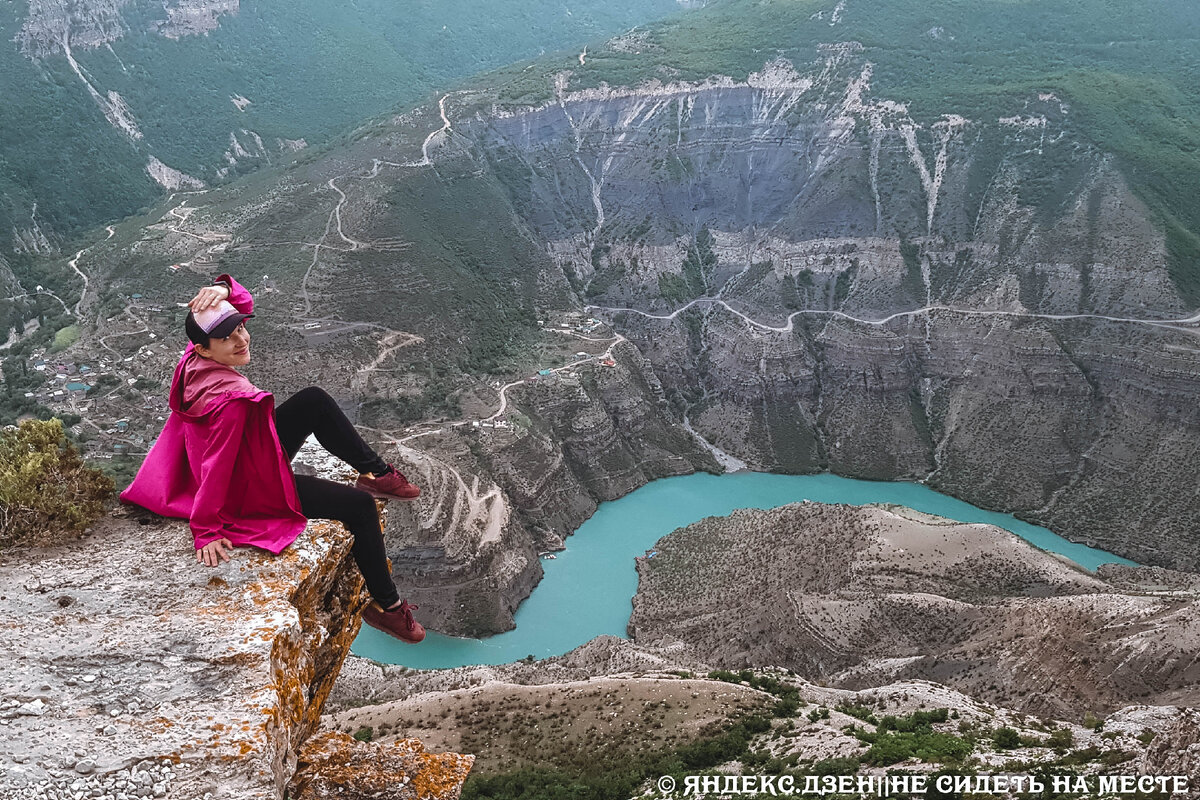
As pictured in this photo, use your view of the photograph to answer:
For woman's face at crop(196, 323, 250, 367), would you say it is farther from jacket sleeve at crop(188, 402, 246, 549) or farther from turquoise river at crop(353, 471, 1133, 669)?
turquoise river at crop(353, 471, 1133, 669)

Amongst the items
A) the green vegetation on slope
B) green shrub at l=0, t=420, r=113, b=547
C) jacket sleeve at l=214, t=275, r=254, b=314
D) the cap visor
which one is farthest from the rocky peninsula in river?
the green vegetation on slope

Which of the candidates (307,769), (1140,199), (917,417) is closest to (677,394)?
(917,417)

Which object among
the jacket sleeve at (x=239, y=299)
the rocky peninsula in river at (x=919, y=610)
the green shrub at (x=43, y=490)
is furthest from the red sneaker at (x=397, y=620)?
the rocky peninsula in river at (x=919, y=610)

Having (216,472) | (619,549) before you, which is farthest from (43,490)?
(619,549)

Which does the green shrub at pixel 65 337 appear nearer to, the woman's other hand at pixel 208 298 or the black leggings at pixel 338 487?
the woman's other hand at pixel 208 298

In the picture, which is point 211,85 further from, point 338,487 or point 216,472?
point 216,472

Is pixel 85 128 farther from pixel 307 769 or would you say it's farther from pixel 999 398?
pixel 307 769
